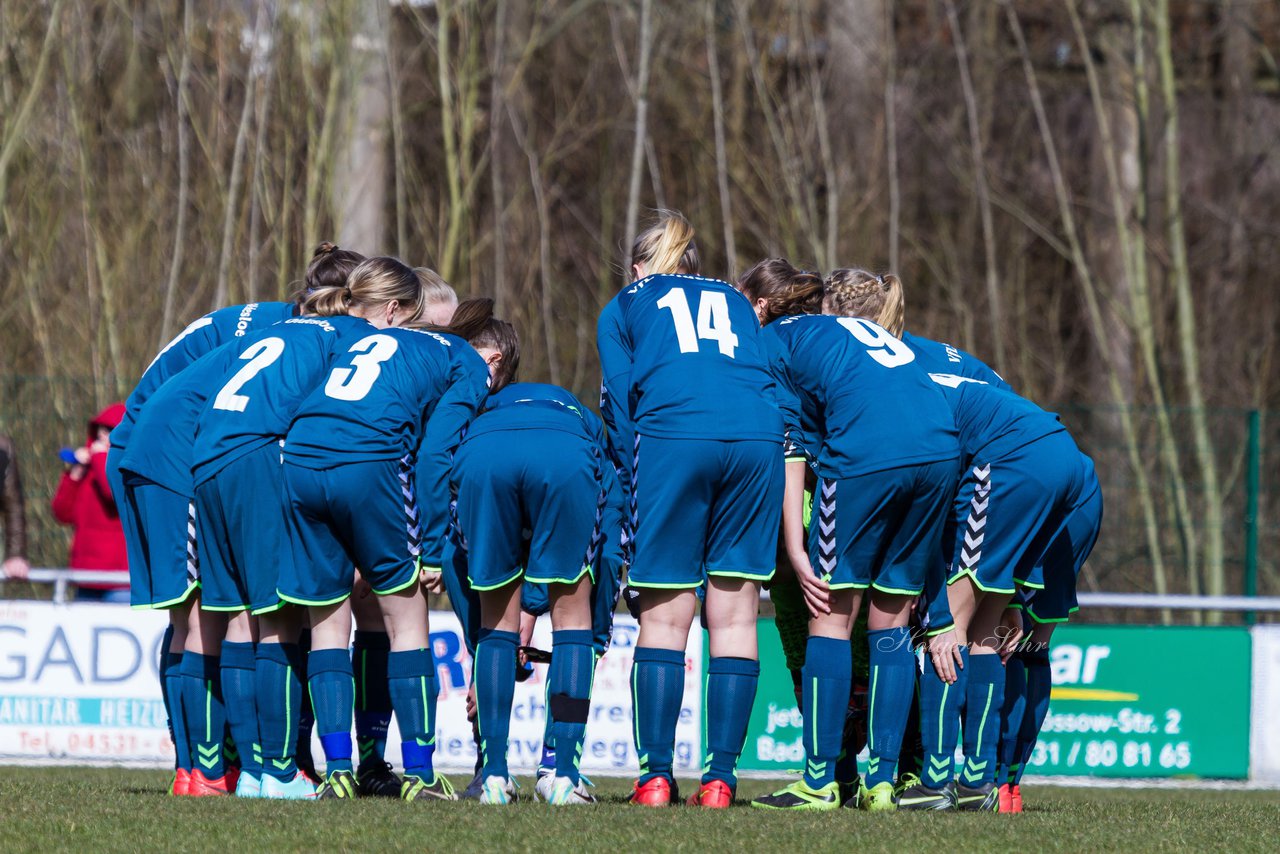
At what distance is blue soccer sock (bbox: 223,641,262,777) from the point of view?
5.45 metres

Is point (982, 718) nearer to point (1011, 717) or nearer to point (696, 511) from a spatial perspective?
point (1011, 717)

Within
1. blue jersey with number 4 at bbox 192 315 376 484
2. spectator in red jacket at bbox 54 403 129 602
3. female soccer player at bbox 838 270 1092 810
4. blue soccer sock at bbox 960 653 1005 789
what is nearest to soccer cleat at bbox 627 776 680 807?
female soccer player at bbox 838 270 1092 810

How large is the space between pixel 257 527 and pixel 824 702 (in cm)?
186

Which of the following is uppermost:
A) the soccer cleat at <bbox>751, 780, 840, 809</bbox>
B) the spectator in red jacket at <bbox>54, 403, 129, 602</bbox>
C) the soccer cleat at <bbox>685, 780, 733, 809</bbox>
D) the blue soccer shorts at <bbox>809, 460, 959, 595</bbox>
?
the blue soccer shorts at <bbox>809, 460, 959, 595</bbox>

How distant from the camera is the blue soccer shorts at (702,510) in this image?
5.11m

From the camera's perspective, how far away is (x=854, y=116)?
590 inches

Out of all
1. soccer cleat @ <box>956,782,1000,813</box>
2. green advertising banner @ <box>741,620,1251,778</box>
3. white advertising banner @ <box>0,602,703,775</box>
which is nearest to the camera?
soccer cleat @ <box>956,782,1000,813</box>

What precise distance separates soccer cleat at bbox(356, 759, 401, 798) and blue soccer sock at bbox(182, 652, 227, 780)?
18.6 inches

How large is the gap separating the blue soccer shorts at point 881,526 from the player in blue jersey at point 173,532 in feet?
6.39

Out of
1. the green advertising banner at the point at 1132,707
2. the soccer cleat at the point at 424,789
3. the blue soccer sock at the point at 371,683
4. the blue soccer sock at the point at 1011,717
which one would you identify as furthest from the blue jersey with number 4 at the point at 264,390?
the green advertising banner at the point at 1132,707

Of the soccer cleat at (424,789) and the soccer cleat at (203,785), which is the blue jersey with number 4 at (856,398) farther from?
the soccer cleat at (203,785)

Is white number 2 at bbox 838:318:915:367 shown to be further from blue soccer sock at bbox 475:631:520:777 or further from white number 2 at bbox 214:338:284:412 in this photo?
white number 2 at bbox 214:338:284:412

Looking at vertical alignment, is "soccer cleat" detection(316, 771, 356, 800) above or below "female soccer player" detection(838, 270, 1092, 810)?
below

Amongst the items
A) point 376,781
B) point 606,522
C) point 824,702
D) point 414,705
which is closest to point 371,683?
point 376,781
